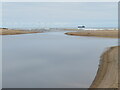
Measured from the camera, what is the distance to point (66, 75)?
1209 cm

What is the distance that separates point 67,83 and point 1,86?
3.68 m

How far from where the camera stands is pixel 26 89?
31.2ft

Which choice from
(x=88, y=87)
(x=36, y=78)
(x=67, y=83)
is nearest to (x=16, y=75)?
(x=36, y=78)

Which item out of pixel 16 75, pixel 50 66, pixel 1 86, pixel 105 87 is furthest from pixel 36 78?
pixel 105 87

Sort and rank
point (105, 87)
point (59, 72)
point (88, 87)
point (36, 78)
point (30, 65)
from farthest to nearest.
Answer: point (30, 65), point (59, 72), point (36, 78), point (88, 87), point (105, 87)

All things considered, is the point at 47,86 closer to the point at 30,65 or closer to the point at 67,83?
the point at 67,83

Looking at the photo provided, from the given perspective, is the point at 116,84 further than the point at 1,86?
No

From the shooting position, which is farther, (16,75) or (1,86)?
(16,75)

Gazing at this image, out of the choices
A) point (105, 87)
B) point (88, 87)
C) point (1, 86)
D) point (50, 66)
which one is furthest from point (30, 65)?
point (105, 87)

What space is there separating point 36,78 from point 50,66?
321cm

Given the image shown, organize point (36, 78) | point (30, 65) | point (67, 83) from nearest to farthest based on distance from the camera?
point (67, 83)
point (36, 78)
point (30, 65)

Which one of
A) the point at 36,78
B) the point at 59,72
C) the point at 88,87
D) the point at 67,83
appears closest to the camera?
the point at 88,87

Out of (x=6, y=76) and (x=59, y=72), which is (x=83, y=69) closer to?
(x=59, y=72)

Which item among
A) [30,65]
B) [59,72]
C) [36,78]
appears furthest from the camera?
[30,65]
